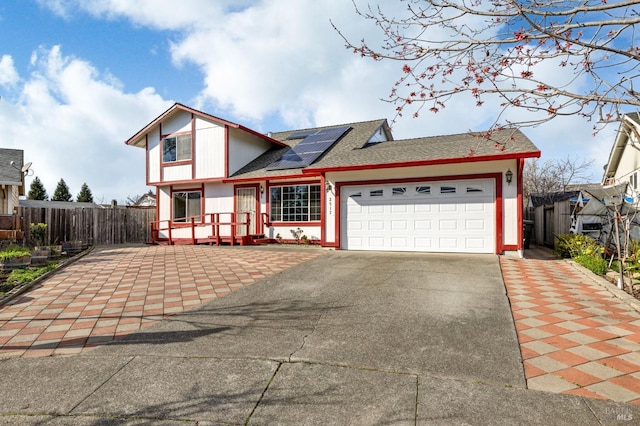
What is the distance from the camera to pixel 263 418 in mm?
2326

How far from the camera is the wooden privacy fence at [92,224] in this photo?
45.1 ft

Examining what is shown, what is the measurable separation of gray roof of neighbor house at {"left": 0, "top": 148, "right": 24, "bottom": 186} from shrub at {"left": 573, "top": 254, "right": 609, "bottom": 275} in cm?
1844

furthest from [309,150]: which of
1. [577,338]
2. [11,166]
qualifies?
[11,166]

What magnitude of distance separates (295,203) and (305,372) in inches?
420

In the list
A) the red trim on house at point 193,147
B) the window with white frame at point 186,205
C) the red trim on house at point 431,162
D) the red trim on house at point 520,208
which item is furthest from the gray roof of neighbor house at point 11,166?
the red trim on house at point 520,208

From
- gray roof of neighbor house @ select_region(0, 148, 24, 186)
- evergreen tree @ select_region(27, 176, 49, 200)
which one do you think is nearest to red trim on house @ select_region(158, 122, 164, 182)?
gray roof of neighbor house @ select_region(0, 148, 24, 186)

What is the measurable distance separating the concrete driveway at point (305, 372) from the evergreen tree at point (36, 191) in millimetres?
47736

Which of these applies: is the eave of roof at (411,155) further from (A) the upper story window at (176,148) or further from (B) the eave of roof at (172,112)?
(A) the upper story window at (176,148)

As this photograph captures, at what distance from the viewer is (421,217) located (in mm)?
10008

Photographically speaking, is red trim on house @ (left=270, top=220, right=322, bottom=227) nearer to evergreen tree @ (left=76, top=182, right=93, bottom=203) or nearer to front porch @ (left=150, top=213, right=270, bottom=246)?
front porch @ (left=150, top=213, right=270, bottom=246)

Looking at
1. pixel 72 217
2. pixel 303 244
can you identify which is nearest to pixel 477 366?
pixel 303 244

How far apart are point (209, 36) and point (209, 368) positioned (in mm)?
6477

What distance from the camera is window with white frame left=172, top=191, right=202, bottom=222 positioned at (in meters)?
15.8

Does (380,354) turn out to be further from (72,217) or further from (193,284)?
(72,217)
